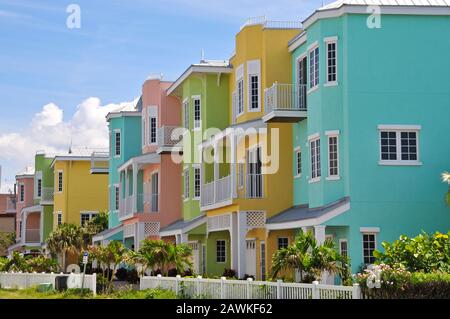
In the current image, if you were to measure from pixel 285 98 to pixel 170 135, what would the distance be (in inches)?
577

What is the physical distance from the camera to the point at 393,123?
31328mm

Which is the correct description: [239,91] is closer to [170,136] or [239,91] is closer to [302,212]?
[170,136]

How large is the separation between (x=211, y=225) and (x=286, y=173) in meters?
5.61

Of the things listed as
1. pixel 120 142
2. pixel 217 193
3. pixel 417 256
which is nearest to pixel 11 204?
pixel 120 142

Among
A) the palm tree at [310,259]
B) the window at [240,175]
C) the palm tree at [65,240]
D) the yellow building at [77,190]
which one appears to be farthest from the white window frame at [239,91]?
the yellow building at [77,190]

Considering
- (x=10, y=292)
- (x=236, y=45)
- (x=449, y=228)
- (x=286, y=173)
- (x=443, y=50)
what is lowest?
(x=10, y=292)

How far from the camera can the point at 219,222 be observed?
3894 centimetres

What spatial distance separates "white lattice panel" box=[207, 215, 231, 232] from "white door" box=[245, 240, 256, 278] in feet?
5.00

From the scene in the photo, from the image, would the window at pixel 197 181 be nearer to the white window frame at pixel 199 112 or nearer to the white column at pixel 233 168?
the white window frame at pixel 199 112

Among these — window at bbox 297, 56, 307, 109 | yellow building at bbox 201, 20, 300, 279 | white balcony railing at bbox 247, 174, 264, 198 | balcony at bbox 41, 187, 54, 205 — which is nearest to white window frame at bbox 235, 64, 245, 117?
yellow building at bbox 201, 20, 300, 279

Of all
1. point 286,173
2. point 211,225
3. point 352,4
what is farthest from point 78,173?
point 352,4

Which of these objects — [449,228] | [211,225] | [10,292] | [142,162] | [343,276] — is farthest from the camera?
[142,162]

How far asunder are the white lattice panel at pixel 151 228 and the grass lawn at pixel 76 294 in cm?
1114

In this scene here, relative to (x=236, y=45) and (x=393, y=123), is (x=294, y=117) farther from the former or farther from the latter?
(x=236, y=45)
